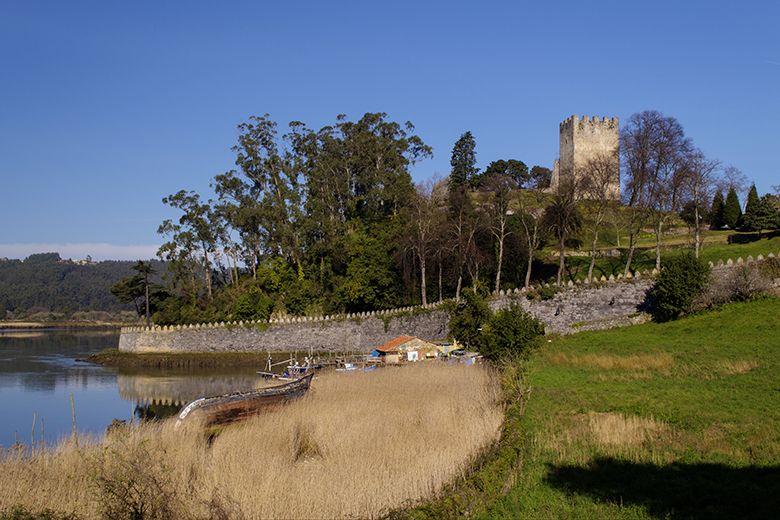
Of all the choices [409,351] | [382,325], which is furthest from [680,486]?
[382,325]

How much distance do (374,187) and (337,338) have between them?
17.8m

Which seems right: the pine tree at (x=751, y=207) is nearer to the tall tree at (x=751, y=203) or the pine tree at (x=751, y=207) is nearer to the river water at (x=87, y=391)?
the tall tree at (x=751, y=203)

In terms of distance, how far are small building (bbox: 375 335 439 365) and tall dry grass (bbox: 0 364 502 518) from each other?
1503cm

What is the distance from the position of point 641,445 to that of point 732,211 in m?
50.6

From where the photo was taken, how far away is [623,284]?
37.2m

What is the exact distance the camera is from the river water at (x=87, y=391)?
2788cm

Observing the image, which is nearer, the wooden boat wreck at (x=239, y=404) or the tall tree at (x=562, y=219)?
the wooden boat wreck at (x=239, y=404)

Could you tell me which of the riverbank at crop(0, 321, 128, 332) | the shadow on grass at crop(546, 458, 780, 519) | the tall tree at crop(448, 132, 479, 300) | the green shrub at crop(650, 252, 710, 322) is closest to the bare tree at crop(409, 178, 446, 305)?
the tall tree at crop(448, 132, 479, 300)

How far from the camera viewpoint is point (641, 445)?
13.3 metres

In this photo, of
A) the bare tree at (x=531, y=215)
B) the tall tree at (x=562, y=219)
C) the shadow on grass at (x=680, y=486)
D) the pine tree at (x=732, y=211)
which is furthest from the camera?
the pine tree at (x=732, y=211)

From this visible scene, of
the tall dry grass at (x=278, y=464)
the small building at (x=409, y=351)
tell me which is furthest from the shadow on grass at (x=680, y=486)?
the small building at (x=409, y=351)

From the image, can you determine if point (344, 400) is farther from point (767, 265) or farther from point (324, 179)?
point (324, 179)

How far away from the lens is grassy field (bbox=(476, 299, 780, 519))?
34.0ft

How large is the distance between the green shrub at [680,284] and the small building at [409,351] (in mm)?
11979
